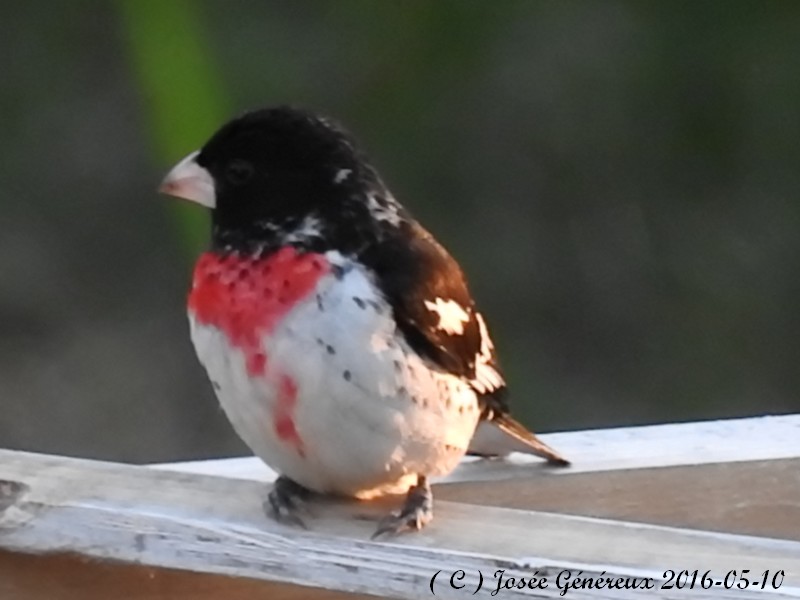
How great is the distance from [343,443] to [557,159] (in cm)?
104

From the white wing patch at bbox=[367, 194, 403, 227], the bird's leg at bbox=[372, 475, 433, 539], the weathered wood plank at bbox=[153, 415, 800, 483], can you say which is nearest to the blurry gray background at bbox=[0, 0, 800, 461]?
the weathered wood plank at bbox=[153, 415, 800, 483]

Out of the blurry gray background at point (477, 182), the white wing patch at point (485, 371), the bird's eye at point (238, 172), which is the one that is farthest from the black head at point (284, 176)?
the blurry gray background at point (477, 182)

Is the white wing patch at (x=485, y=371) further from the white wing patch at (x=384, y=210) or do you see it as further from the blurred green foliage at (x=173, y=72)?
the blurred green foliage at (x=173, y=72)

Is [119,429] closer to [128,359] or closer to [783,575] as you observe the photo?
[128,359]

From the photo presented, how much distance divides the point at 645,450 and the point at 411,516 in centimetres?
37

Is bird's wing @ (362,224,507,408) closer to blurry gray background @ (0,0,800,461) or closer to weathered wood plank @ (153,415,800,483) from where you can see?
weathered wood plank @ (153,415,800,483)

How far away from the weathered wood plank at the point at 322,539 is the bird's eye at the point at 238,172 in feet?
0.82

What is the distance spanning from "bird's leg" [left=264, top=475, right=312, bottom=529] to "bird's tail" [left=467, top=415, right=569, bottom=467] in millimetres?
232

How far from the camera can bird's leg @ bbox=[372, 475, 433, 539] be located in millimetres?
1069

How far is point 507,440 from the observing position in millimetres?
1352

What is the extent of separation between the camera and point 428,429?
111cm

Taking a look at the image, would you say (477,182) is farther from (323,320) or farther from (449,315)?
(323,320)

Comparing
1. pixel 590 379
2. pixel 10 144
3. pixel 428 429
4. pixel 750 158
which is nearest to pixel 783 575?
pixel 428 429

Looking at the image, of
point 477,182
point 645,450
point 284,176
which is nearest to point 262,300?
point 284,176
